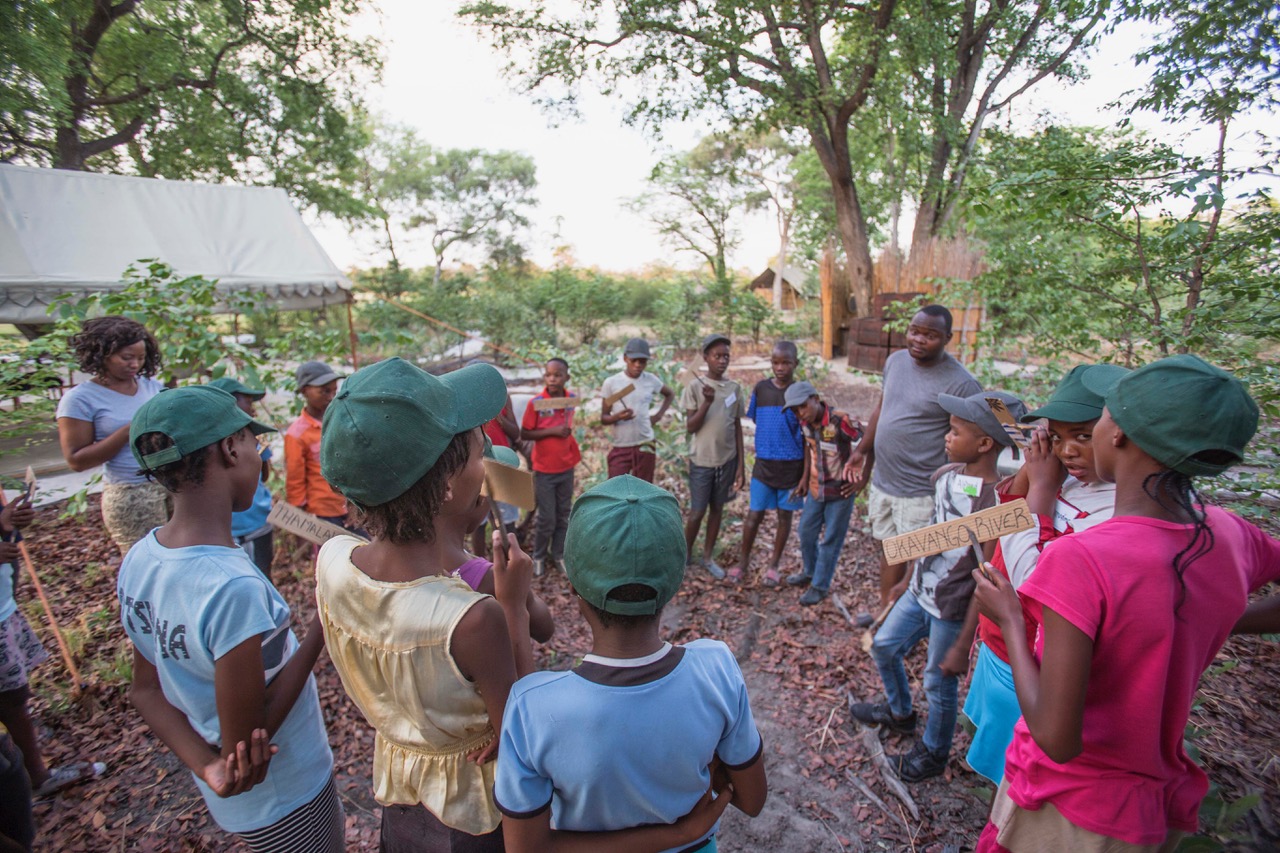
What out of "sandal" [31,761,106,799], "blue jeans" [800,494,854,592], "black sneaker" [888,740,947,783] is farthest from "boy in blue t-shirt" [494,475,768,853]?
"blue jeans" [800,494,854,592]

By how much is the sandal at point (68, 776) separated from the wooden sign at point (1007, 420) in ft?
15.4

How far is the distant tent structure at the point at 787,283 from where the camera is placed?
36.7 m

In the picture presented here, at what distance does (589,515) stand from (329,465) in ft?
1.91

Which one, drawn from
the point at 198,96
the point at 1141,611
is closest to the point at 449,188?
the point at 198,96

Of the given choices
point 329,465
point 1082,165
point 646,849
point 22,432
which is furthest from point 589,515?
point 22,432

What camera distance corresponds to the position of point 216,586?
5.09 feet

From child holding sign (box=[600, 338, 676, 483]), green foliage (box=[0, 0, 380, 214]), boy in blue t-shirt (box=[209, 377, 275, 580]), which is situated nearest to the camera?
boy in blue t-shirt (box=[209, 377, 275, 580])

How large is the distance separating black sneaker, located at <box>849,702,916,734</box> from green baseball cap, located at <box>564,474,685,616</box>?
2.72 metres

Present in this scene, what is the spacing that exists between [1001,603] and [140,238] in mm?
10600

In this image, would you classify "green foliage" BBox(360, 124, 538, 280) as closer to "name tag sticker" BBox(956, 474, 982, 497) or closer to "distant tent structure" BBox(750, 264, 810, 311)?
"distant tent structure" BBox(750, 264, 810, 311)

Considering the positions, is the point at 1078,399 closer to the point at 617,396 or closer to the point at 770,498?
the point at 770,498

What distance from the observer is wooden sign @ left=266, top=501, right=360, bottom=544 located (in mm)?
1892

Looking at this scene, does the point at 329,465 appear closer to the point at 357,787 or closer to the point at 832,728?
the point at 357,787

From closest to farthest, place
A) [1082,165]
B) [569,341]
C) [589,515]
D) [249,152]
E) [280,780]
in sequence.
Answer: [589,515] → [280,780] → [1082,165] → [249,152] → [569,341]
